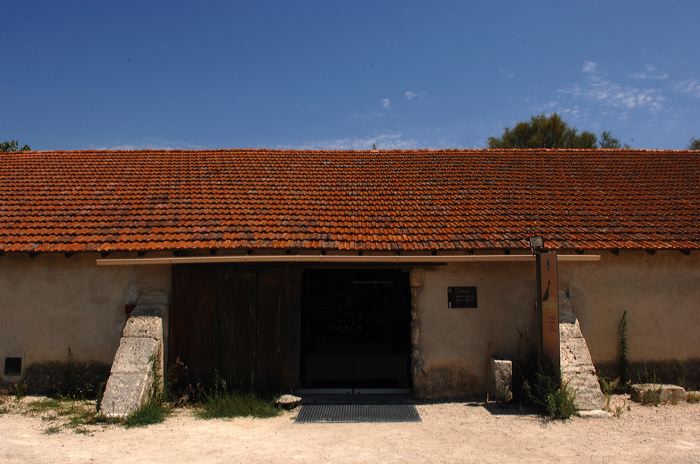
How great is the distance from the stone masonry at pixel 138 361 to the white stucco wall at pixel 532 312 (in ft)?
13.8

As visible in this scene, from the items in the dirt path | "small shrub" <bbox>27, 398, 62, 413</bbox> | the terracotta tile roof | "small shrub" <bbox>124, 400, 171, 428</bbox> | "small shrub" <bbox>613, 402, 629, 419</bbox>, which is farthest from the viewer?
the terracotta tile roof

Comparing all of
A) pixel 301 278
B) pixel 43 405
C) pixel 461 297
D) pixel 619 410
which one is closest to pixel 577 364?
pixel 619 410

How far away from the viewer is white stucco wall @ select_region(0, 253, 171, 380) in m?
8.76

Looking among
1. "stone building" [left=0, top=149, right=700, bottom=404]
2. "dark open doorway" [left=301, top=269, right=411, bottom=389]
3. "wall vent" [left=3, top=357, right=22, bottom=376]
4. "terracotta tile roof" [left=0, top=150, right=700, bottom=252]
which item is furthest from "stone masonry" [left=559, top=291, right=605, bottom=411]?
"wall vent" [left=3, top=357, right=22, bottom=376]

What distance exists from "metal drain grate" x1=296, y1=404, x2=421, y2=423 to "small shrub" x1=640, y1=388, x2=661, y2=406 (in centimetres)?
353

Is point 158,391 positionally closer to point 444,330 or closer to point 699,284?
point 444,330

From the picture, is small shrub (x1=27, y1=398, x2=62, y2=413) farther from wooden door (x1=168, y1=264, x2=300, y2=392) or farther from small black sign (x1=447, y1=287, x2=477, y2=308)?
small black sign (x1=447, y1=287, x2=477, y2=308)

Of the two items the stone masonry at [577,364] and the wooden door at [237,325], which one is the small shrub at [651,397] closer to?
the stone masonry at [577,364]

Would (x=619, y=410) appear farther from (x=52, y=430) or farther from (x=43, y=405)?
(x=43, y=405)

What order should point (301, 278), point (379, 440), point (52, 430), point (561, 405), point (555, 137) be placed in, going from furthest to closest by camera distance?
point (555, 137) → point (301, 278) → point (561, 405) → point (52, 430) → point (379, 440)

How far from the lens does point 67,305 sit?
8820 mm

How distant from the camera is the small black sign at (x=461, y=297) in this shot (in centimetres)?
878

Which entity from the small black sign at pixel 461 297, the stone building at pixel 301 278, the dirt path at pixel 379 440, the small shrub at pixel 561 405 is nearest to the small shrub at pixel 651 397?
the dirt path at pixel 379 440

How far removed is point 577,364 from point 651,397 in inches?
49.9
